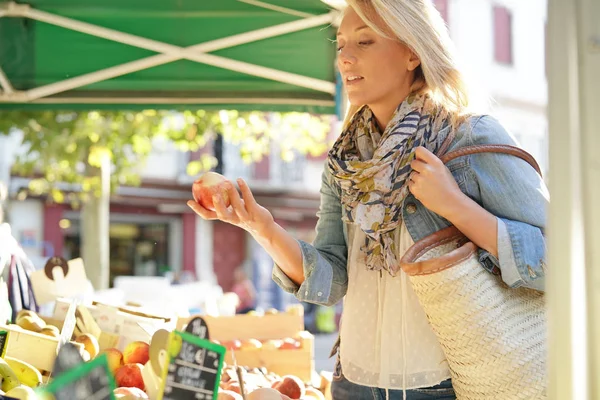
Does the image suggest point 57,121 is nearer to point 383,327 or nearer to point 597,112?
point 383,327

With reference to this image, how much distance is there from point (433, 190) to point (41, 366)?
4.75 ft

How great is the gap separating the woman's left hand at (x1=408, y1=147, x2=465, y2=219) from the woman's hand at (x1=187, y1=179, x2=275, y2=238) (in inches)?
14.1

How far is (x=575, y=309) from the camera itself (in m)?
1.09

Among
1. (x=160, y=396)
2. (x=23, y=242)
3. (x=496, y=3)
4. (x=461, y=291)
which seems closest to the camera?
(x=160, y=396)

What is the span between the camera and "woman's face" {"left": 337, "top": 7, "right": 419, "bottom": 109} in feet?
6.17

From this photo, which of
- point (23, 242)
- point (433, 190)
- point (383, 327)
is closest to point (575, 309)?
point (433, 190)

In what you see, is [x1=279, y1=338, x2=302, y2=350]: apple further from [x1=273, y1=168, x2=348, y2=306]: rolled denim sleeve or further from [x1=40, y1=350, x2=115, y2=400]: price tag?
[x1=40, y1=350, x2=115, y2=400]: price tag

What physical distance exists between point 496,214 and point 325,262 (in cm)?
44

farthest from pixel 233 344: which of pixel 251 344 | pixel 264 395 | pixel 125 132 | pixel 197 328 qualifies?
pixel 125 132

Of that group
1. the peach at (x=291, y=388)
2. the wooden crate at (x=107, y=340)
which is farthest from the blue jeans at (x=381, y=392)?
the wooden crate at (x=107, y=340)

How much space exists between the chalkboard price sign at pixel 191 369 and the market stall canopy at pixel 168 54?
2623 mm

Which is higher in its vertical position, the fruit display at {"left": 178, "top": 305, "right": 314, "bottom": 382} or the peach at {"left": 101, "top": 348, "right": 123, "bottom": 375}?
the peach at {"left": 101, "top": 348, "right": 123, "bottom": 375}

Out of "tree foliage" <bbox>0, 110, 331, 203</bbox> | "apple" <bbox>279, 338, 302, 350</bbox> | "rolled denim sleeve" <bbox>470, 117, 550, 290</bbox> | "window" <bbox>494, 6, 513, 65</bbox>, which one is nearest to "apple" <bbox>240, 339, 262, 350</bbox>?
"apple" <bbox>279, 338, 302, 350</bbox>

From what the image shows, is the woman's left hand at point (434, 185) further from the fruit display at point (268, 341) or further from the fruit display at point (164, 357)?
the fruit display at point (268, 341)
